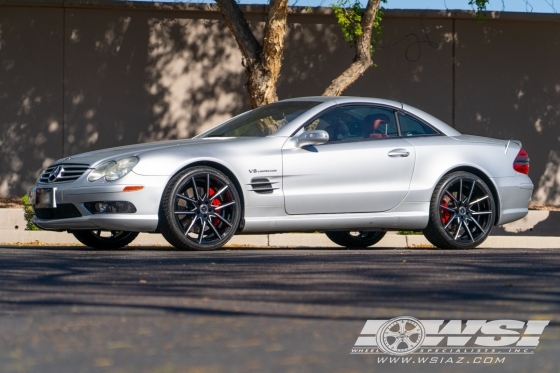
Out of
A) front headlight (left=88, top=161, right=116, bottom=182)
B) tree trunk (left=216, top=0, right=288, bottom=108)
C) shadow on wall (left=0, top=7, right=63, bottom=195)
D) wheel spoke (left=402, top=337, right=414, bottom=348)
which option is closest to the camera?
wheel spoke (left=402, top=337, right=414, bottom=348)

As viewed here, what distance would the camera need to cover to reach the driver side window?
9.47 meters

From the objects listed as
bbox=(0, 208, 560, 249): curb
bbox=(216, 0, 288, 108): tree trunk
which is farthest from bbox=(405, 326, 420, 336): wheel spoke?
bbox=(216, 0, 288, 108): tree trunk

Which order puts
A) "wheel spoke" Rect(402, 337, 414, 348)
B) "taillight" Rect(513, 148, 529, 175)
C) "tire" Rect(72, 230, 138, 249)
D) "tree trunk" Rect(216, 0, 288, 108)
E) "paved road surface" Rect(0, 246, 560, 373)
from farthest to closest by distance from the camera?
"tree trunk" Rect(216, 0, 288, 108) → "taillight" Rect(513, 148, 529, 175) → "tire" Rect(72, 230, 138, 249) → "wheel spoke" Rect(402, 337, 414, 348) → "paved road surface" Rect(0, 246, 560, 373)

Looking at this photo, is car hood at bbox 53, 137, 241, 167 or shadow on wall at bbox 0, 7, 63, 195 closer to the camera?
car hood at bbox 53, 137, 241, 167

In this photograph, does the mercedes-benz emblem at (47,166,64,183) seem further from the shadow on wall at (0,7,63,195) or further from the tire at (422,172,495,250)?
the shadow on wall at (0,7,63,195)

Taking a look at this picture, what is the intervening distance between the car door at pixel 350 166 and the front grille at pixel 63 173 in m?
1.72

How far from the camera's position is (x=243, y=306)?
516 cm

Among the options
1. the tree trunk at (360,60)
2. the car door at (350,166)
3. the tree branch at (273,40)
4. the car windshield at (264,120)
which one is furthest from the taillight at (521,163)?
the tree trunk at (360,60)

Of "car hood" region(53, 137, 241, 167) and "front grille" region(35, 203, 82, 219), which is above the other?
"car hood" region(53, 137, 241, 167)

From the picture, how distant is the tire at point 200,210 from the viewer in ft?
28.1

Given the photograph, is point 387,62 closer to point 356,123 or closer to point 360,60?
point 360,60

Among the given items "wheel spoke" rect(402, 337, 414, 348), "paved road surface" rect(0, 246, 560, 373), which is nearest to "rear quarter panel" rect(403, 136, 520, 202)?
"paved road surface" rect(0, 246, 560, 373)

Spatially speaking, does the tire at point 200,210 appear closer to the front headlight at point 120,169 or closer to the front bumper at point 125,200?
the front bumper at point 125,200

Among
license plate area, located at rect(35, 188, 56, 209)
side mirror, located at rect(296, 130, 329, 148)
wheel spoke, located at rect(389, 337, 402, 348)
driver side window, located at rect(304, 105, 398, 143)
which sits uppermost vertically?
driver side window, located at rect(304, 105, 398, 143)
